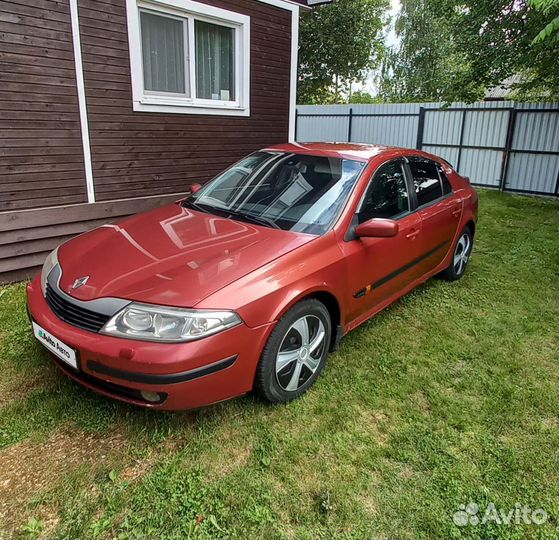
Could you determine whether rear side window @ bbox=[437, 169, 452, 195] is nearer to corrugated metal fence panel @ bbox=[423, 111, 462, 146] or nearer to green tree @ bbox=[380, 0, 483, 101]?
corrugated metal fence panel @ bbox=[423, 111, 462, 146]

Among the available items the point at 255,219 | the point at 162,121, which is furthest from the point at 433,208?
the point at 162,121

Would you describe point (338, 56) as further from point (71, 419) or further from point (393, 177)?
point (71, 419)

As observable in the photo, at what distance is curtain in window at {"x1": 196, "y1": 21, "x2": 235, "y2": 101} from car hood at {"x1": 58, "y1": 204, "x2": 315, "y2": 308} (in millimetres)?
3732

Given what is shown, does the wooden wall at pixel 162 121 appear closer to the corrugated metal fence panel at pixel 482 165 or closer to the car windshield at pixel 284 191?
the car windshield at pixel 284 191

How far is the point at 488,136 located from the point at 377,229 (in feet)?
32.5

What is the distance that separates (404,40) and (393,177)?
31019mm

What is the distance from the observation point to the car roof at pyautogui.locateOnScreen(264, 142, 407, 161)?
11.7 feet

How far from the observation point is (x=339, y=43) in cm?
2031

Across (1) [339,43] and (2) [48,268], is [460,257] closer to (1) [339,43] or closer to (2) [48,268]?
(2) [48,268]

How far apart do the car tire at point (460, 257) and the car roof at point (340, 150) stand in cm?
138

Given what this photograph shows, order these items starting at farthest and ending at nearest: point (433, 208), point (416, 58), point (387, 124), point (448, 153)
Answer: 1. point (416, 58)
2. point (387, 124)
3. point (448, 153)
4. point (433, 208)

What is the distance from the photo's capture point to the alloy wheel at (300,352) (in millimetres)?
2654

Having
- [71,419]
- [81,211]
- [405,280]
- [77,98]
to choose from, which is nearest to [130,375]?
[71,419]

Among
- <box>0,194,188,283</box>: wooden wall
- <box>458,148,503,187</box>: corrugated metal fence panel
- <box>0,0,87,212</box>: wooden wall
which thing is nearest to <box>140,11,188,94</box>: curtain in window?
<box>0,0,87,212</box>: wooden wall
